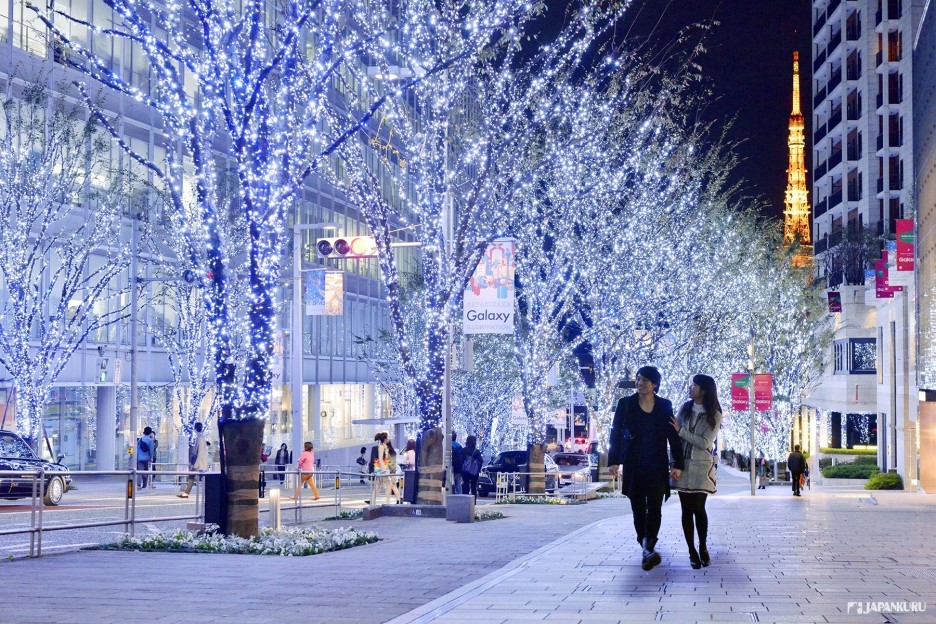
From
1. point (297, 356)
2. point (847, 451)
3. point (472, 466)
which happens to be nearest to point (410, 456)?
point (297, 356)

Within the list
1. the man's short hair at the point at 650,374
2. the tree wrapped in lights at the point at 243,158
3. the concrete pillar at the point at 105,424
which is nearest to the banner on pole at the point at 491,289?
the tree wrapped in lights at the point at 243,158

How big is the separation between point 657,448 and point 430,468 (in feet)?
36.1

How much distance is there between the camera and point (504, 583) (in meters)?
9.52

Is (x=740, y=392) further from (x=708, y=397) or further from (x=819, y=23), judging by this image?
(x=819, y=23)

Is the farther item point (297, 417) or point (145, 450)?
point (145, 450)

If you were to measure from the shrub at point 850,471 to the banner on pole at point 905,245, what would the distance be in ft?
56.6

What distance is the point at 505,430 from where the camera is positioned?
191 feet

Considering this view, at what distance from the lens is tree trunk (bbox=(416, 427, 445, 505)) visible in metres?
20.7

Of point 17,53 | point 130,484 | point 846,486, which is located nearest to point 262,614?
point 130,484

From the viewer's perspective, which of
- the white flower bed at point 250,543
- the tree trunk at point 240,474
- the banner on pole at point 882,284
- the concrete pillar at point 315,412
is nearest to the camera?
the white flower bed at point 250,543

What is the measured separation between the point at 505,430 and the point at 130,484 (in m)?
44.2

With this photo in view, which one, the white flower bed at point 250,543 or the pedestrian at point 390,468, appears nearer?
the white flower bed at point 250,543

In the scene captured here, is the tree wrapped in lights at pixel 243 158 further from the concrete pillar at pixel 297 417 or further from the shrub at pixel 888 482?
the shrub at pixel 888 482

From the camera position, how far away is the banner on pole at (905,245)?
36781 mm
